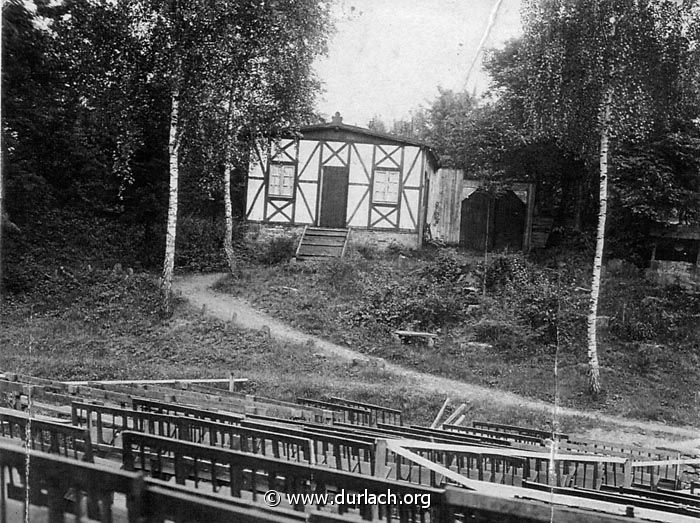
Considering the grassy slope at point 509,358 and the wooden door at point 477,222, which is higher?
the wooden door at point 477,222

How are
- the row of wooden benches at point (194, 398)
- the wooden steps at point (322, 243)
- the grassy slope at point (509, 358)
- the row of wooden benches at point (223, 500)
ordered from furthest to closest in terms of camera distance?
the wooden steps at point (322, 243), the grassy slope at point (509, 358), the row of wooden benches at point (194, 398), the row of wooden benches at point (223, 500)

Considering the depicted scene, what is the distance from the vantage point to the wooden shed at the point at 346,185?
12922 millimetres

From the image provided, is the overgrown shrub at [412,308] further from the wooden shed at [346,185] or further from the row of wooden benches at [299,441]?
the row of wooden benches at [299,441]

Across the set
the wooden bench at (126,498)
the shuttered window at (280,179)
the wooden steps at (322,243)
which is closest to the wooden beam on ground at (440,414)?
the wooden steps at (322,243)

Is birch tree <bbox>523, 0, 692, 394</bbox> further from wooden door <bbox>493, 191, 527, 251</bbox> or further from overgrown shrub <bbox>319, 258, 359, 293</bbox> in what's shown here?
overgrown shrub <bbox>319, 258, 359, 293</bbox>

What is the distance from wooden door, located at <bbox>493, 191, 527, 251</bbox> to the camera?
11.3m

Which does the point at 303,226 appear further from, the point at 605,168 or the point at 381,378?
the point at 605,168

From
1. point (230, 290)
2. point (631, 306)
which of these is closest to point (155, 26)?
point (230, 290)

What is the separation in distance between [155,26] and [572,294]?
23.8 ft

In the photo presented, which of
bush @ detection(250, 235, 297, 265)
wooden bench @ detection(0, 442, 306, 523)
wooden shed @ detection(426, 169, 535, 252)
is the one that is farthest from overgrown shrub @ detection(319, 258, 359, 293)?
wooden bench @ detection(0, 442, 306, 523)

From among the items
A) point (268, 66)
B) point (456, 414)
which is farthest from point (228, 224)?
point (456, 414)

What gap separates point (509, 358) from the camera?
9.04 meters

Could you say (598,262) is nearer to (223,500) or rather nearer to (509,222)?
(509,222)

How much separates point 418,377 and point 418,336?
0.96 m
